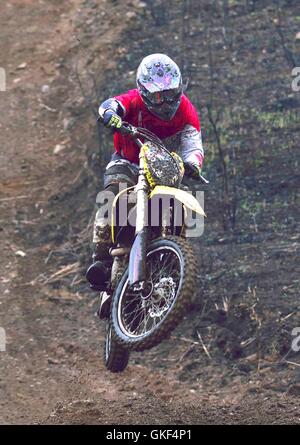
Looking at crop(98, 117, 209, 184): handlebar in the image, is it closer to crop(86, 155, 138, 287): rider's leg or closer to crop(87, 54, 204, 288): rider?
crop(87, 54, 204, 288): rider

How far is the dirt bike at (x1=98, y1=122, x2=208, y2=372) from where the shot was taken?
26.3 ft

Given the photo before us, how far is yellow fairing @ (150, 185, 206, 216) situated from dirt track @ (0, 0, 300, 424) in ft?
6.19

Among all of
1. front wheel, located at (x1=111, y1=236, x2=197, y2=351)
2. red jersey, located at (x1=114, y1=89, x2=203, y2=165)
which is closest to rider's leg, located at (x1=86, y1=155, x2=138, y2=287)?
red jersey, located at (x1=114, y1=89, x2=203, y2=165)

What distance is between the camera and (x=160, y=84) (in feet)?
27.9

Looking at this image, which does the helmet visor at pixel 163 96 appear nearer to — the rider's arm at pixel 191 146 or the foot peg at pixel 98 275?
Result: the rider's arm at pixel 191 146

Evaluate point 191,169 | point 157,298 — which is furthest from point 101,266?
point 191,169

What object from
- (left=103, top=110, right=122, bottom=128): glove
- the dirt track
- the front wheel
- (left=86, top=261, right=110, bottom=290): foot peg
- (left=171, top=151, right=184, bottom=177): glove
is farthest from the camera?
the dirt track

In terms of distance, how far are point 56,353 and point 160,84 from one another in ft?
10.5

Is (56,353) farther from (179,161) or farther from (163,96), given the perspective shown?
(163,96)

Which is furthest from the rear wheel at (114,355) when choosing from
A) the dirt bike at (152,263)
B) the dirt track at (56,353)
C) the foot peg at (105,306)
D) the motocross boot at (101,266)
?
the dirt track at (56,353)

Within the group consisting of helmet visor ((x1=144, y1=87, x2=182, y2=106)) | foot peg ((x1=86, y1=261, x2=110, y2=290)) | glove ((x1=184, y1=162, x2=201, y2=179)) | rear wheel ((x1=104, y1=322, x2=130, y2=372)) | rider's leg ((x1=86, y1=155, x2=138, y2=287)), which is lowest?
rear wheel ((x1=104, y1=322, x2=130, y2=372))

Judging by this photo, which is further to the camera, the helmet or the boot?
the boot

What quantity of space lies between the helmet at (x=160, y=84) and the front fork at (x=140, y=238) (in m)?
0.36

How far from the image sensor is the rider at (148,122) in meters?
8.52
